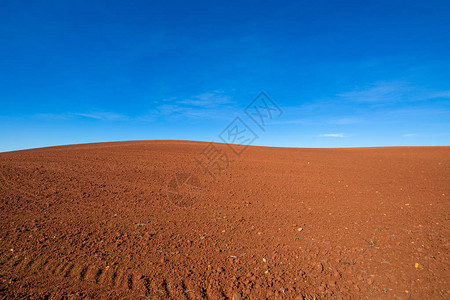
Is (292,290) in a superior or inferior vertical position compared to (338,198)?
inferior

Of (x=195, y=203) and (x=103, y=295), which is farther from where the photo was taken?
(x=195, y=203)

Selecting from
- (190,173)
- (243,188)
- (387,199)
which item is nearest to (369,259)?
(387,199)

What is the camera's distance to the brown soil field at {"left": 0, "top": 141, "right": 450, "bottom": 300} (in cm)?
301

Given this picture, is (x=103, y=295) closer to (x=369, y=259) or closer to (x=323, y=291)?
(x=323, y=291)

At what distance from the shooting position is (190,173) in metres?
9.35

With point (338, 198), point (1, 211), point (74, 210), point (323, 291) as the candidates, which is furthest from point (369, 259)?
point (1, 211)

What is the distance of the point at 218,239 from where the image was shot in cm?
427

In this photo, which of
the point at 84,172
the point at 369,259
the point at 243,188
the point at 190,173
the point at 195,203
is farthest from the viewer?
the point at 190,173

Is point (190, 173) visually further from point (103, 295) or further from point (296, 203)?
point (103, 295)

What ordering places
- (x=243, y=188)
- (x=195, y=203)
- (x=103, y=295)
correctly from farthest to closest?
(x=243, y=188), (x=195, y=203), (x=103, y=295)

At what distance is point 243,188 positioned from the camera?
759 cm

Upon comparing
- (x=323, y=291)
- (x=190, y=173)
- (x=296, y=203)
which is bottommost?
(x=323, y=291)

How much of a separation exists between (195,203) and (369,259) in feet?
13.5

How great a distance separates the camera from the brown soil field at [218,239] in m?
3.01
